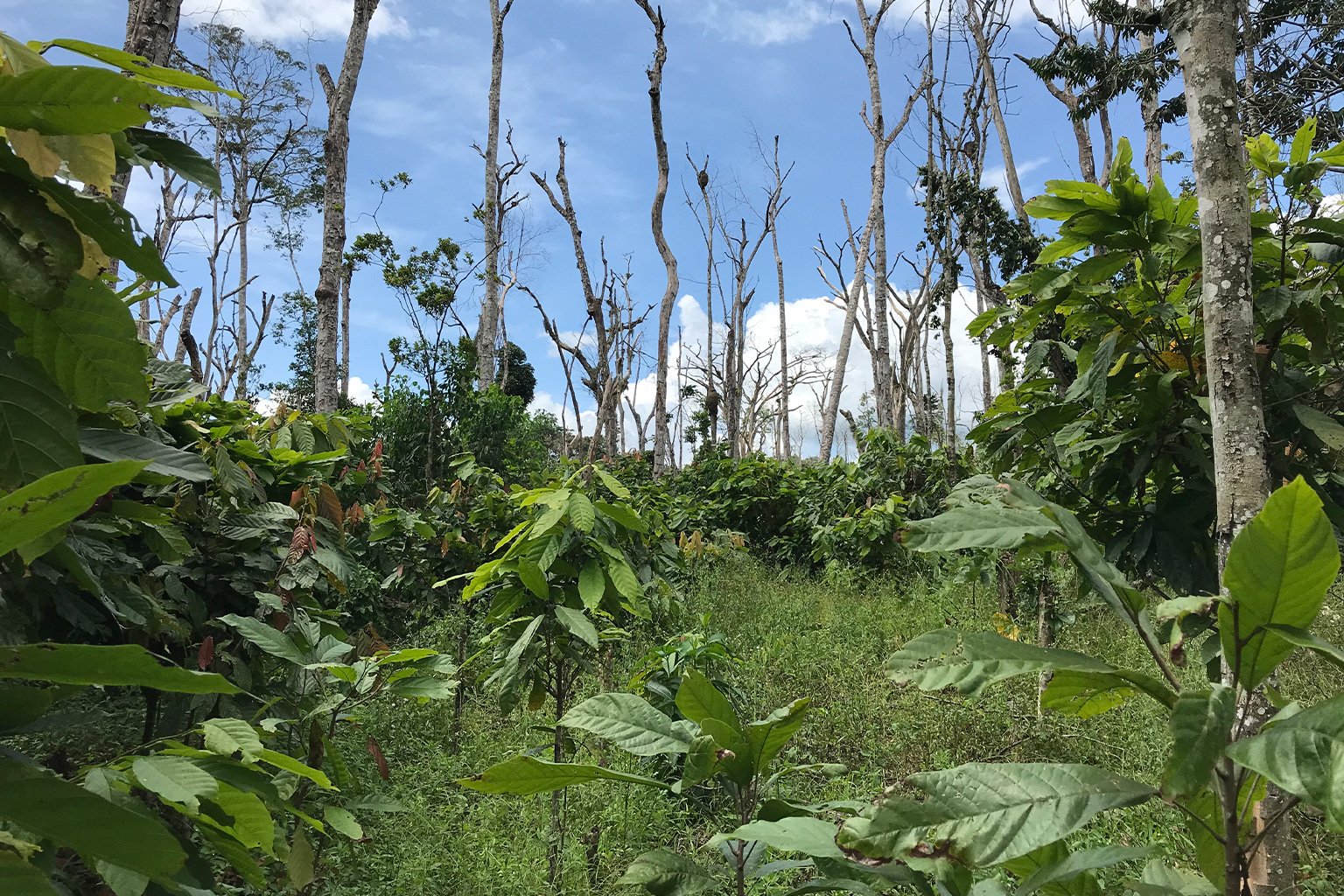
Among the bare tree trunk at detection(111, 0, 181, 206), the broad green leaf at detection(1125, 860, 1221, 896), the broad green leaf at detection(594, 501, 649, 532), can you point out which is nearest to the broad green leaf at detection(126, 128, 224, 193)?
the broad green leaf at detection(1125, 860, 1221, 896)

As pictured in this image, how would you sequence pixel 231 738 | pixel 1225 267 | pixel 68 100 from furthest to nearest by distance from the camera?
1. pixel 1225 267
2. pixel 231 738
3. pixel 68 100

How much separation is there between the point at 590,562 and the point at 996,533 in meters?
1.70

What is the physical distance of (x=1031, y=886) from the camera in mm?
687

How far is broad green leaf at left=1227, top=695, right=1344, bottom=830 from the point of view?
0.54 meters

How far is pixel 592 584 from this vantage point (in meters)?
2.28

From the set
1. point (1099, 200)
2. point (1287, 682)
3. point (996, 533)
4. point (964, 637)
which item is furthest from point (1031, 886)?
point (1287, 682)

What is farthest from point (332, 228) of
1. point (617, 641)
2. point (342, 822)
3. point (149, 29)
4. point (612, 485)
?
point (342, 822)

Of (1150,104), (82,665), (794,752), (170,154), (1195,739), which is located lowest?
(794,752)

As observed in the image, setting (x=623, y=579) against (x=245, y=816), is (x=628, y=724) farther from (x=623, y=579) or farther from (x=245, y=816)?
(x=623, y=579)

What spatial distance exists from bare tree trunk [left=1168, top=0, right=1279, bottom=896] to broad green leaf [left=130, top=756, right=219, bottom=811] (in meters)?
1.56

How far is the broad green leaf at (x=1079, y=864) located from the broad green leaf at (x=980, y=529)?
291 millimetres

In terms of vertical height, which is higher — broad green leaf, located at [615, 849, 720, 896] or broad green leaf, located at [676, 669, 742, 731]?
broad green leaf, located at [676, 669, 742, 731]

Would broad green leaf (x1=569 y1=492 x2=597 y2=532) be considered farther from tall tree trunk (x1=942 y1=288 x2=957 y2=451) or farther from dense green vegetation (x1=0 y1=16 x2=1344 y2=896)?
tall tree trunk (x1=942 y1=288 x2=957 y2=451)

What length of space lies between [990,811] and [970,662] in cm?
14
